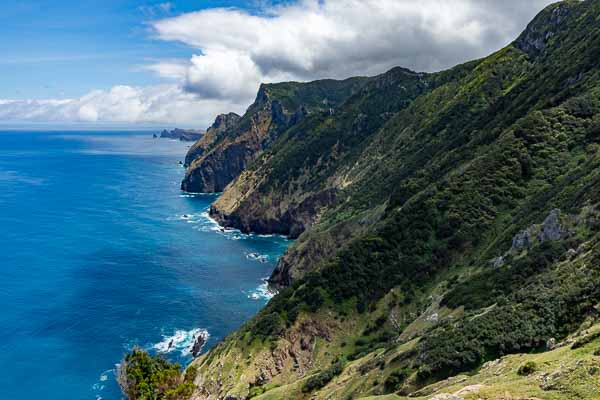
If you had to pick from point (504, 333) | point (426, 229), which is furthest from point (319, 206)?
point (504, 333)

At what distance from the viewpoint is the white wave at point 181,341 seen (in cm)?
9181

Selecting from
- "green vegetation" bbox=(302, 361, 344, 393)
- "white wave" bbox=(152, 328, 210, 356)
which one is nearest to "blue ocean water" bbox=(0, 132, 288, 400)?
"white wave" bbox=(152, 328, 210, 356)

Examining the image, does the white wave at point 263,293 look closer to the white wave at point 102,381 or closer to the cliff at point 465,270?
the cliff at point 465,270

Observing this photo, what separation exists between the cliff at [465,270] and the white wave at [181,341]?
1007cm

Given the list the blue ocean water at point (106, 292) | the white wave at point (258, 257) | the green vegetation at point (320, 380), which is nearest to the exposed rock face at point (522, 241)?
the green vegetation at point (320, 380)

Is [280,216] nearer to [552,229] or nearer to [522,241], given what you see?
[522,241]

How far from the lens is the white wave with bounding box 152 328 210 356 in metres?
91.8

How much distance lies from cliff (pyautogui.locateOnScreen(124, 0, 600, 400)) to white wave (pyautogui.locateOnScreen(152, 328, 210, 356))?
10.1m

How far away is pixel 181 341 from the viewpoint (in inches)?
3740

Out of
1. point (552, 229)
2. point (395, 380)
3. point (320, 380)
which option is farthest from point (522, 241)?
point (320, 380)

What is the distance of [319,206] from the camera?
183m

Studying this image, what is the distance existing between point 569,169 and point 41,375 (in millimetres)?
100365

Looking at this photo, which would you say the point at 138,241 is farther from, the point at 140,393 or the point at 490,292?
the point at 490,292

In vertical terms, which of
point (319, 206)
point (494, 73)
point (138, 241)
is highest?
point (494, 73)
